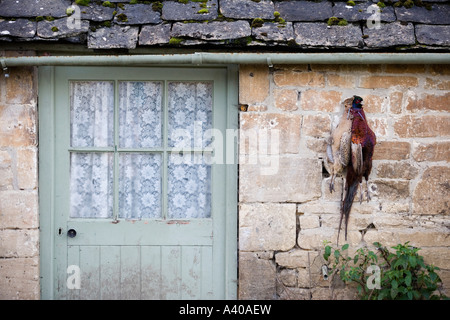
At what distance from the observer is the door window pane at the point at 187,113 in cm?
386

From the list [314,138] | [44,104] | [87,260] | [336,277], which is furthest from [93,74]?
[336,277]

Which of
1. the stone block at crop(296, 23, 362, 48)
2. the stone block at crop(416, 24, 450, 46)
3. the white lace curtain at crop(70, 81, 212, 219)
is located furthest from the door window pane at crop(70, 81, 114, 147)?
the stone block at crop(416, 24, 450, 46)

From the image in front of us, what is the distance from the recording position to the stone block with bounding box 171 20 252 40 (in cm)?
353

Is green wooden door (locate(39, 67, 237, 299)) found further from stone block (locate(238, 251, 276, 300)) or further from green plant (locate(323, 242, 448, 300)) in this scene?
green plant (locate(323, 242, 448, 300))

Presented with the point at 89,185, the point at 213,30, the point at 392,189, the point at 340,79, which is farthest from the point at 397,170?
the point at 89,185

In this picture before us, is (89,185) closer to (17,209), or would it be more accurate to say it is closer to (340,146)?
(17,209)

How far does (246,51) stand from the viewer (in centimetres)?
361

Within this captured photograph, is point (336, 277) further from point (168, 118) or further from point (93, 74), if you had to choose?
point (93, 74)

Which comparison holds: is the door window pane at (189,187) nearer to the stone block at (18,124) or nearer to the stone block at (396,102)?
the stone block at (18,124)

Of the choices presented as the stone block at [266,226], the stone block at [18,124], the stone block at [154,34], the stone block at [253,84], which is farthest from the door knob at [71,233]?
the stone block at [253,84]

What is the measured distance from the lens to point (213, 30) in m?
3.55

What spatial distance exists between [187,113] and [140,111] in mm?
370

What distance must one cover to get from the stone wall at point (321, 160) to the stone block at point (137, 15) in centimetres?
76
